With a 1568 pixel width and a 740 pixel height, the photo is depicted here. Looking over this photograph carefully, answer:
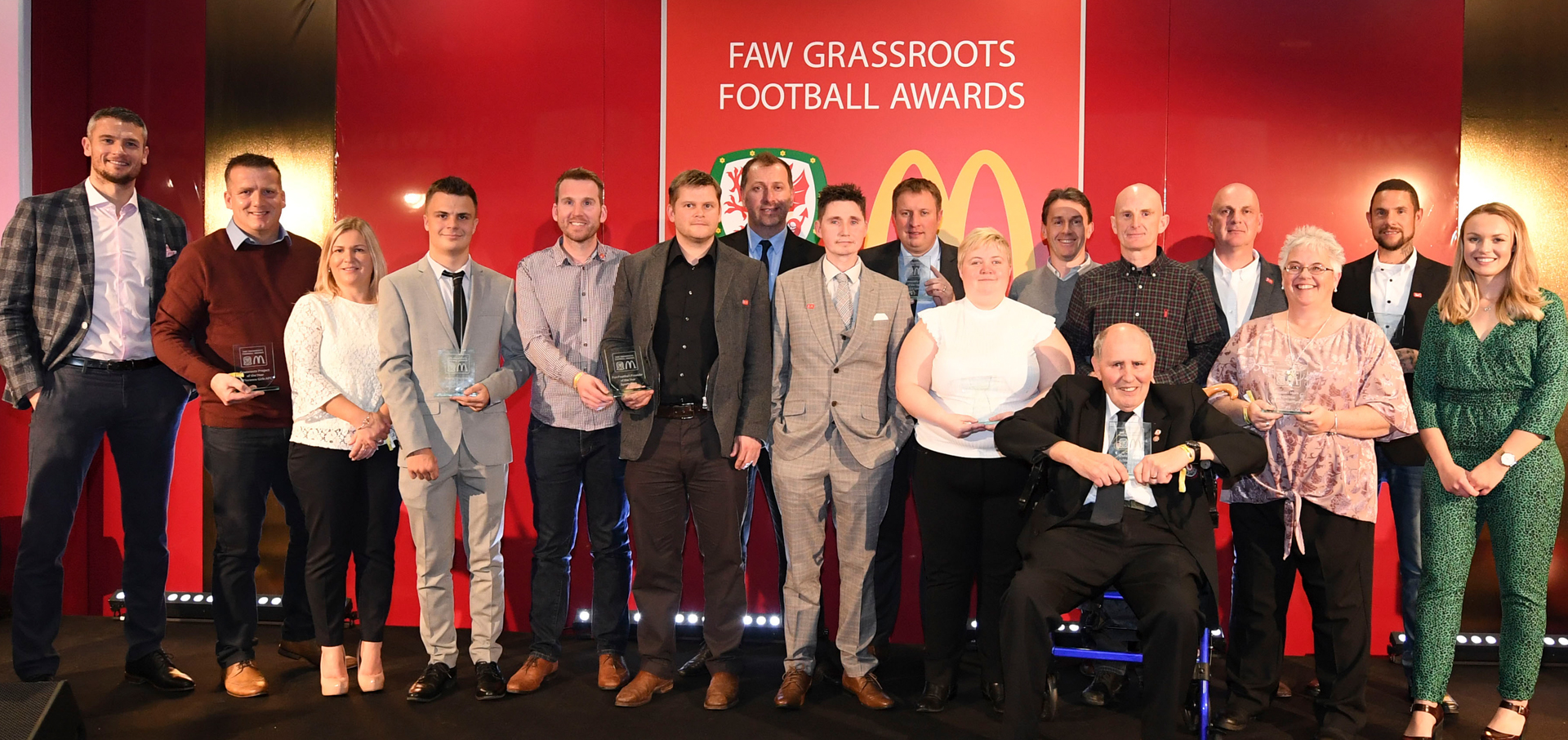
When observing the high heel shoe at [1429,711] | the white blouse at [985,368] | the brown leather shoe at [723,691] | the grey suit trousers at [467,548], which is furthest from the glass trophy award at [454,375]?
the high heel shoe at [1429,711]

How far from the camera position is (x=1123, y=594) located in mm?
3111

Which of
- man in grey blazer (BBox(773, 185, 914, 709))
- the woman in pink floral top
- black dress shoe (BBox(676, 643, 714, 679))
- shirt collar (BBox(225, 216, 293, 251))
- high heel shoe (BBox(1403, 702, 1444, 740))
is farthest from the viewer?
black dress shoe (BBox(676, 643, 714, 679))

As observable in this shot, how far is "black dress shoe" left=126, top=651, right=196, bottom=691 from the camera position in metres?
3.79

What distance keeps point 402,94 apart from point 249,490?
226 cm

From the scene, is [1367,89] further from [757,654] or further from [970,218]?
[757,654]

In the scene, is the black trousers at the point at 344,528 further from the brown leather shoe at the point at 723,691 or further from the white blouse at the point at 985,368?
the white blouse at the point at 985,368

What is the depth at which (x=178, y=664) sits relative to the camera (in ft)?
13.7

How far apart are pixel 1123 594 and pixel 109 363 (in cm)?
405

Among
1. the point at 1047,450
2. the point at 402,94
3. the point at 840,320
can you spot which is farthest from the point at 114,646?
the point at 1047,450

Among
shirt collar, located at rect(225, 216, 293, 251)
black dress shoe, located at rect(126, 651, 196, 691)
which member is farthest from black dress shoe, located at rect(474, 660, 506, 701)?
shirt collar, located at rect(225, 216, 293, 251)

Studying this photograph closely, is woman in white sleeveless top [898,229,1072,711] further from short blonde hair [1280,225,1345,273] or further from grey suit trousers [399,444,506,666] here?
grey suit trousers [399,444,506,666]

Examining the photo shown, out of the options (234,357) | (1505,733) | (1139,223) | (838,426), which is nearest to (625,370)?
(838,426)

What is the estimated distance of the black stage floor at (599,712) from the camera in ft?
11.2

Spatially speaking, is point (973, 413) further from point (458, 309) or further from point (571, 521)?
point (458, 309)
